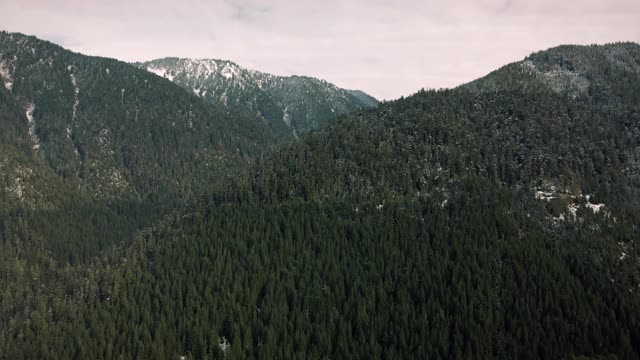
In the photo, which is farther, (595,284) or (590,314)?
(595,284)

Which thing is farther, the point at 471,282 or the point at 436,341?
the point at 471,282

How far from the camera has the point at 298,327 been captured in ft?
599

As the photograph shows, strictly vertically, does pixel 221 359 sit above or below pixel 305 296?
below

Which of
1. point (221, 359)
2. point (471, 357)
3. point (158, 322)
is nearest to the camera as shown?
point (471, 357)

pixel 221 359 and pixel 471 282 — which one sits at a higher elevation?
pixel 471 282

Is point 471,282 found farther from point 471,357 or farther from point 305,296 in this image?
point 305,296

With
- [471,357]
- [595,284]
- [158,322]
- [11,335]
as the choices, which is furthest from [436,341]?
[11,335]

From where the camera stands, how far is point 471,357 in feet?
538

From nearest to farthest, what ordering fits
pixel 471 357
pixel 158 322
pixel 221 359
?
pixel 471 357 < pixel 221 359 < pixel 158 322

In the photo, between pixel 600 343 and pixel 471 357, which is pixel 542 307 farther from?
pixel 471 357

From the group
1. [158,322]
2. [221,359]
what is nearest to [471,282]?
[221,359]

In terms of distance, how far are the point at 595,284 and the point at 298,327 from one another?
344 ft

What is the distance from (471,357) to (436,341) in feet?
42.8

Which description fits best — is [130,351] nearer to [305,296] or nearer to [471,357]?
[305,296]
